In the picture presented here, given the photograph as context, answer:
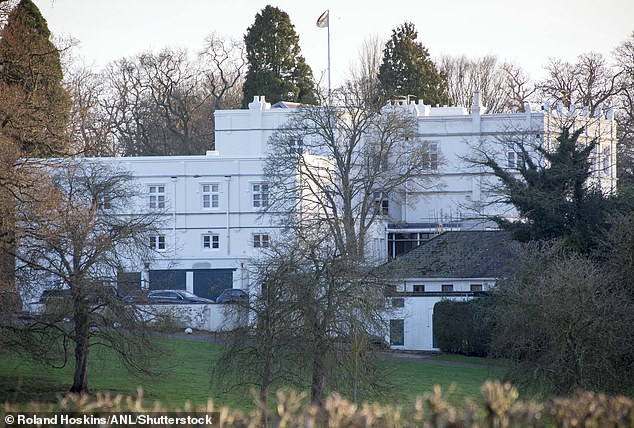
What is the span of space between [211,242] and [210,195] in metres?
2.74

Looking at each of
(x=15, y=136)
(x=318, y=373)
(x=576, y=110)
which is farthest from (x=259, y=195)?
(x=318, y=373)

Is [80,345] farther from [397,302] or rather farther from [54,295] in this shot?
[397,302]

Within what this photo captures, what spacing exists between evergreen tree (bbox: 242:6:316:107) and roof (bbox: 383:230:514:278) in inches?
1035

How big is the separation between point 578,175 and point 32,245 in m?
23.4

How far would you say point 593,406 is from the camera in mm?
9445

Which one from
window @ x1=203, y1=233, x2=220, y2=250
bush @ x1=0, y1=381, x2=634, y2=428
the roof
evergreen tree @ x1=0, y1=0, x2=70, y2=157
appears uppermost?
evergreen tree @ x1=0, y1=0, x2=70, y2=157

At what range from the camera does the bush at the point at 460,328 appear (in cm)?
4531

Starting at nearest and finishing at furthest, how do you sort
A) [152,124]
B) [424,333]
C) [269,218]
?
[424,333] < [269,218] < [152,124]

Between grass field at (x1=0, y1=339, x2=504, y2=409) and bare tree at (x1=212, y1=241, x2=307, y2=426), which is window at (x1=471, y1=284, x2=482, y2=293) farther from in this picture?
bare tree at (x1=212, y1=241, x2=307, y2=426)

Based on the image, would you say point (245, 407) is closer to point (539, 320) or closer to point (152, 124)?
point (539, 320)

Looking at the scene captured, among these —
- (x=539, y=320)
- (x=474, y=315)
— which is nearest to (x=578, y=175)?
(x=474, y=315)

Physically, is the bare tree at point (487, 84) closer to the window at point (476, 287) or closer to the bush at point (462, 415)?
the window at point (476, 287)

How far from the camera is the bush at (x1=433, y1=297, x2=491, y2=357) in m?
45.3

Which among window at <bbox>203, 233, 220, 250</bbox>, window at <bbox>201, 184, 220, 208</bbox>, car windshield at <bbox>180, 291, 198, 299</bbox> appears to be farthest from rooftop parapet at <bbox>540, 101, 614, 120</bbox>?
car windshield at <bbox>180, 291, 198, 299</bbox>
